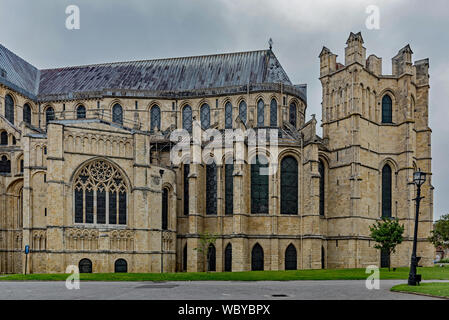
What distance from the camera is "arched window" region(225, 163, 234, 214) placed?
42.8 m

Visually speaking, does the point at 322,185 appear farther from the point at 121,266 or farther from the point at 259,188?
the point at 121,266

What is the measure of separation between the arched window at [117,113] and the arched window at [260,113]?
14528 millimetres

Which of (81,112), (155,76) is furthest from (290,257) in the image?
(81,112)

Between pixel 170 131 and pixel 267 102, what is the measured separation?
10.5 m

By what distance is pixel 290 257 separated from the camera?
41.6 metres

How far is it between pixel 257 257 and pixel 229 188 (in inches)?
267

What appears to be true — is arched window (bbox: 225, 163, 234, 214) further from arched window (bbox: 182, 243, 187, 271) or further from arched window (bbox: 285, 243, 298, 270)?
arched window (bbox: 285, 243, 298, 270)

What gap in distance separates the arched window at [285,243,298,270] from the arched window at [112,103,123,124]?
21918 mm

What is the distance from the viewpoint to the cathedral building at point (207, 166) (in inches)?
1489

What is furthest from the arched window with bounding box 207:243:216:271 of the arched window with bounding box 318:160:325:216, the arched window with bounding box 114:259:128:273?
the arched window with bounding box 318:160:325:216

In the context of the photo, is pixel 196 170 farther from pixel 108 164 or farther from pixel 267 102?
pixel 267 102

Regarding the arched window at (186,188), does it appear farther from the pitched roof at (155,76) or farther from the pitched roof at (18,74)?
the pitched roof at (18,74)
